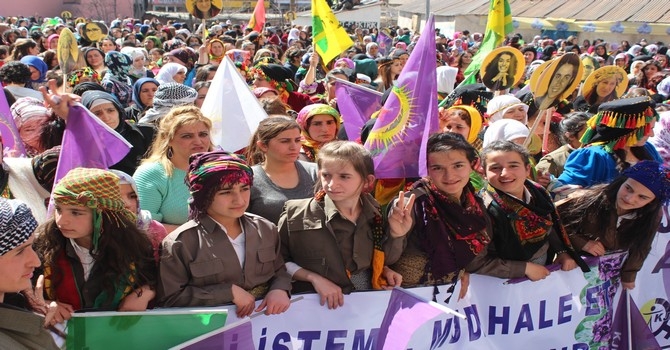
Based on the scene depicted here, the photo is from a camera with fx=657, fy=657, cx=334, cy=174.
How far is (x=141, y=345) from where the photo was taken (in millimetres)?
2709

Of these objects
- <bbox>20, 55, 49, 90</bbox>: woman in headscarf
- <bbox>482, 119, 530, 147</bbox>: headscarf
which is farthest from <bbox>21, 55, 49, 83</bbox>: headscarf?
<bbox>482, 119, 530, 147</bbox>: headscarf

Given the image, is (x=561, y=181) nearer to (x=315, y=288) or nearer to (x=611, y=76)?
(x=315, y=288)

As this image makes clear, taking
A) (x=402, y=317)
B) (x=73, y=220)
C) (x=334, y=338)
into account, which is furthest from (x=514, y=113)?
(x=73, y=220)

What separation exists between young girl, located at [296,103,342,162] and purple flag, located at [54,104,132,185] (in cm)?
145

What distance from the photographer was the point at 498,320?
11.5 ft

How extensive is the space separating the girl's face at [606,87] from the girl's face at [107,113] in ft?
16.3

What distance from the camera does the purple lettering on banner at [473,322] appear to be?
345 cm

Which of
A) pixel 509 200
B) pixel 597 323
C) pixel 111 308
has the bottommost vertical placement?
pixel 597 323

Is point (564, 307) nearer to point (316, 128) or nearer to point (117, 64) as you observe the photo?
point (316, 128)

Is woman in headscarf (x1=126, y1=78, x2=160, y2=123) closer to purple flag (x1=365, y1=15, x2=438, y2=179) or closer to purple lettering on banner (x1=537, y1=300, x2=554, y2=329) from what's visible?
purple flag (x1=365, y1=15, x2=438, y2=179)

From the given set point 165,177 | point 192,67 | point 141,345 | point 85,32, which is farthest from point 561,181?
point 85,32

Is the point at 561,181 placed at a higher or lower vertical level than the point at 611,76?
lower

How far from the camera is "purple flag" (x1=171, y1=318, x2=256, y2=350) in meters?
2.69

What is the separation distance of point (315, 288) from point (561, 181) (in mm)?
2036
